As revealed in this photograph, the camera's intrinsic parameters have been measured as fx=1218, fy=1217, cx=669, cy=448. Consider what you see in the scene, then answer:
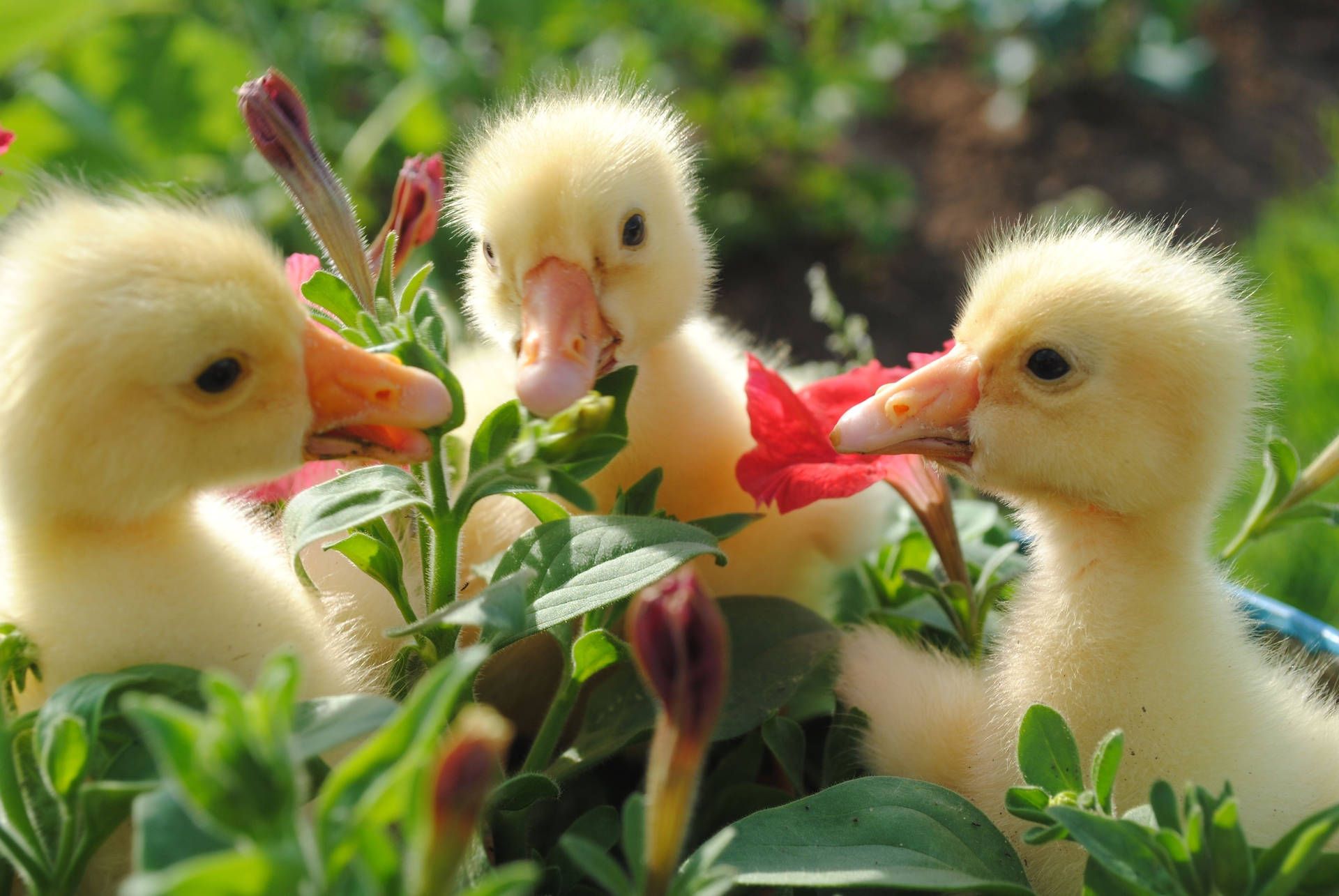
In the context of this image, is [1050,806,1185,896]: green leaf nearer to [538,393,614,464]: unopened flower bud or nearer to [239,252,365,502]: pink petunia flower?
[538,393,614,464]: unopened flower bud

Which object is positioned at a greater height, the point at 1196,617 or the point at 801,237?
the point at 801,237

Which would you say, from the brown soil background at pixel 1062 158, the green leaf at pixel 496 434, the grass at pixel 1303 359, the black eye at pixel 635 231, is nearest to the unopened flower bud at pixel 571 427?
the green leaf at pixel 496 434

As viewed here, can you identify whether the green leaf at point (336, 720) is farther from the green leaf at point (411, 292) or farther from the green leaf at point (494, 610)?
the green leaf at point (411, 292)

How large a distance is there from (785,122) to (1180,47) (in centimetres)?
151

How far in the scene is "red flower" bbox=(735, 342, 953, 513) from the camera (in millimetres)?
1021

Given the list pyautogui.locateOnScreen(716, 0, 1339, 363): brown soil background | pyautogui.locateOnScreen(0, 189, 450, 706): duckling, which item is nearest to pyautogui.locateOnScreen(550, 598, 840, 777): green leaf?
pyautogui.locateOnScreen(0, 189, 450, 706): duckling

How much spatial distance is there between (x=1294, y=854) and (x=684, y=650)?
1.21 feet

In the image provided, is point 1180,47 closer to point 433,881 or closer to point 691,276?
point 691,276

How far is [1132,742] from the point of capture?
89cm

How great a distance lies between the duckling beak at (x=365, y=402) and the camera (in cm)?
82

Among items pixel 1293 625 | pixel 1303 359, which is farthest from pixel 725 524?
pixel 1303 359

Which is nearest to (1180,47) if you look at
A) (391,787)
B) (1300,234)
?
(1300,234)

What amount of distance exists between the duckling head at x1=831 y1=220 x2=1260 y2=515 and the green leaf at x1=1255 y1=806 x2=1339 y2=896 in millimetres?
309

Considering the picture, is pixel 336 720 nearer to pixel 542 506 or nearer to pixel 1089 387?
pixel 542 506
